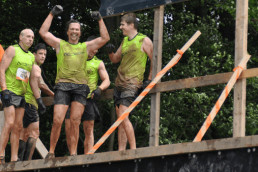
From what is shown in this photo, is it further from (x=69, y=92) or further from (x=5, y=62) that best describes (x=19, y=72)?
(x=69, y=92)

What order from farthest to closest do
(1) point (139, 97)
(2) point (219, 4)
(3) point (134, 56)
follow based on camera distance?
(2) point (219, 4)
(3) point (134, 56)
(1) point (139, 97)

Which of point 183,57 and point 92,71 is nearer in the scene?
point 92,71

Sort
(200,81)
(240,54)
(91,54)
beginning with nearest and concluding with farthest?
(240,54) → (200,81) → (91,54)

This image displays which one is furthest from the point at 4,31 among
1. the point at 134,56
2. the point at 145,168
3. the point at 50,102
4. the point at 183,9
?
the point at 145,168

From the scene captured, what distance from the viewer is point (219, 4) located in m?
18.5

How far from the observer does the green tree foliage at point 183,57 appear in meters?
17.2

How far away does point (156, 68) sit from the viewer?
817 cm

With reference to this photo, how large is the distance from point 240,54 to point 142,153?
1.46 m

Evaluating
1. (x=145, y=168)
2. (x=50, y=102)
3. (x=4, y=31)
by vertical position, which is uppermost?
(x=4, y=31)

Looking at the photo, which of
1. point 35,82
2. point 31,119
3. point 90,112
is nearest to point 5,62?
point 35,82

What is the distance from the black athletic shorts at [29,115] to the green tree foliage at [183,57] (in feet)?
24.0

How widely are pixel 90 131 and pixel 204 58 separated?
28.3 feet

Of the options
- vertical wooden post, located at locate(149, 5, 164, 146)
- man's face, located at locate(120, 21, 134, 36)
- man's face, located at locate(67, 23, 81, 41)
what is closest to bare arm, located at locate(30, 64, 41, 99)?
man's face, located at locate(67, 23, 81, 41)

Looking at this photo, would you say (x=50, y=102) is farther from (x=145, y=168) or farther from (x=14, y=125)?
(x=145, y=168)
